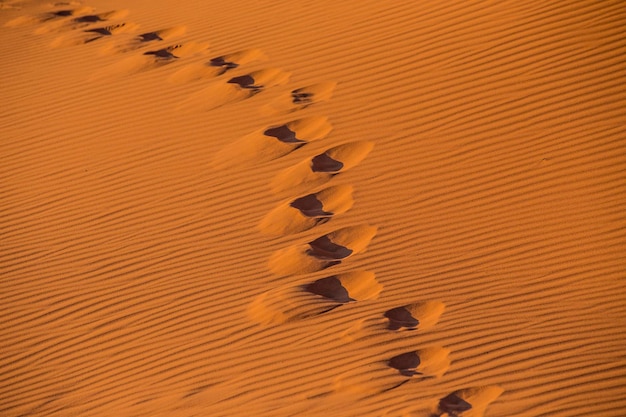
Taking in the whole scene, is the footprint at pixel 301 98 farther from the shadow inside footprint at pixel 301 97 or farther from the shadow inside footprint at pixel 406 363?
the shadow inside footprint at pixel 406 363

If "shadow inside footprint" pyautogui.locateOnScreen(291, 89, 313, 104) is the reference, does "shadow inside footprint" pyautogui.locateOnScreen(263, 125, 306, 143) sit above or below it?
below

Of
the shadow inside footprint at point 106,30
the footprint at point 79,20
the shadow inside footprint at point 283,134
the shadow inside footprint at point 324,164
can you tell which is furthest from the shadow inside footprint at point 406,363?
the footprint at point 79,20

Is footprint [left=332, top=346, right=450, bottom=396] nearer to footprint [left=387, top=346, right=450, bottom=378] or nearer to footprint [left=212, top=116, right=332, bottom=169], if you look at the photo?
footprint [left=387, top=346, right=450, bottom=378]

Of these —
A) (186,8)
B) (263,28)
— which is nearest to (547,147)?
(263,28)

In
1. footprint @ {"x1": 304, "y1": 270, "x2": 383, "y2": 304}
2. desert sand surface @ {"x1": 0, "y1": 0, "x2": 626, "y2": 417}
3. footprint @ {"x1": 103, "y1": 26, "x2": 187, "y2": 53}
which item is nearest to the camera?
desert sand surface @ {"x1": 0, "y1": 0, "x2": 626, "y2": 417}

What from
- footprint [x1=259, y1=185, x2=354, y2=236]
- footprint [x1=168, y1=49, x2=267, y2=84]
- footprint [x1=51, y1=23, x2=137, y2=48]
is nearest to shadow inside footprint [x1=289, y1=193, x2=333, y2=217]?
footprint [x1=259, y1=185, x2=354, y2=236]

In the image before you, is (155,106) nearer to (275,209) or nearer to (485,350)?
(275,209)

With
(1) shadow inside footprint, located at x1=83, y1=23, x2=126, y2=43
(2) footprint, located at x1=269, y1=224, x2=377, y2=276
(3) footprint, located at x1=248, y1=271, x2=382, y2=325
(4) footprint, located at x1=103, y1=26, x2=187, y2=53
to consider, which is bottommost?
(3) footprint, located at x1=248, y1=271, x2=382, y2=325
